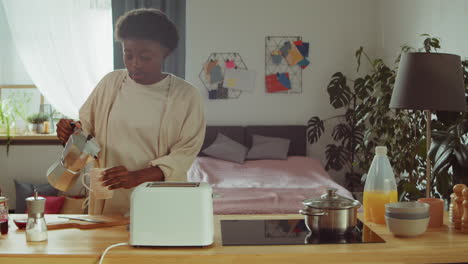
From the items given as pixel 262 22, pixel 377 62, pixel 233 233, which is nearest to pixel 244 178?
pixel 377 62

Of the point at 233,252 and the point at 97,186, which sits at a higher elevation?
the point at 97,186

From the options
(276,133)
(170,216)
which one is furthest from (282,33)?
(170,216)

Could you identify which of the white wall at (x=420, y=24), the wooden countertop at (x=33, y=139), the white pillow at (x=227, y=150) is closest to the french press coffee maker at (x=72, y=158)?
the white wall at (x=420, y=24)

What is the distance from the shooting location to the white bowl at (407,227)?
1741mm

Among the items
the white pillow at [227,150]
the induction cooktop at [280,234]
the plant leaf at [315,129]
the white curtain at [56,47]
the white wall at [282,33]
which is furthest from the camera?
the white wall at [282,33]

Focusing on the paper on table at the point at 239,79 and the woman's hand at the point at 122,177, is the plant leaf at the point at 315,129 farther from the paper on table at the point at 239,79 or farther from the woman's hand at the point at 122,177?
the woman's hand at the point at 122,177

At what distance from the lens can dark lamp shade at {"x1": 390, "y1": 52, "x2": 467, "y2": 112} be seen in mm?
2197

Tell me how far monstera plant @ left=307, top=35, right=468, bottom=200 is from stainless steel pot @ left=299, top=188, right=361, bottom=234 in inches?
42.2

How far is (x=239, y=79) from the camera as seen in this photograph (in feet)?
19.1

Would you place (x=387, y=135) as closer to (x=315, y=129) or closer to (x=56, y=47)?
(x=315, y=129)

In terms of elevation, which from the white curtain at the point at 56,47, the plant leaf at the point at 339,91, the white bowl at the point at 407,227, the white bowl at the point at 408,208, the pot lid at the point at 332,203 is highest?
the white curtain at the point at 56,47

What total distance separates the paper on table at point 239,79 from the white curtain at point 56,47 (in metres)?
1.33

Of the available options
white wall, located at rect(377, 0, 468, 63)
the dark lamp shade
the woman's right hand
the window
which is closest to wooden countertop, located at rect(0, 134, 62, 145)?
the window

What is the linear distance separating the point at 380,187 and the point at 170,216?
773mm
